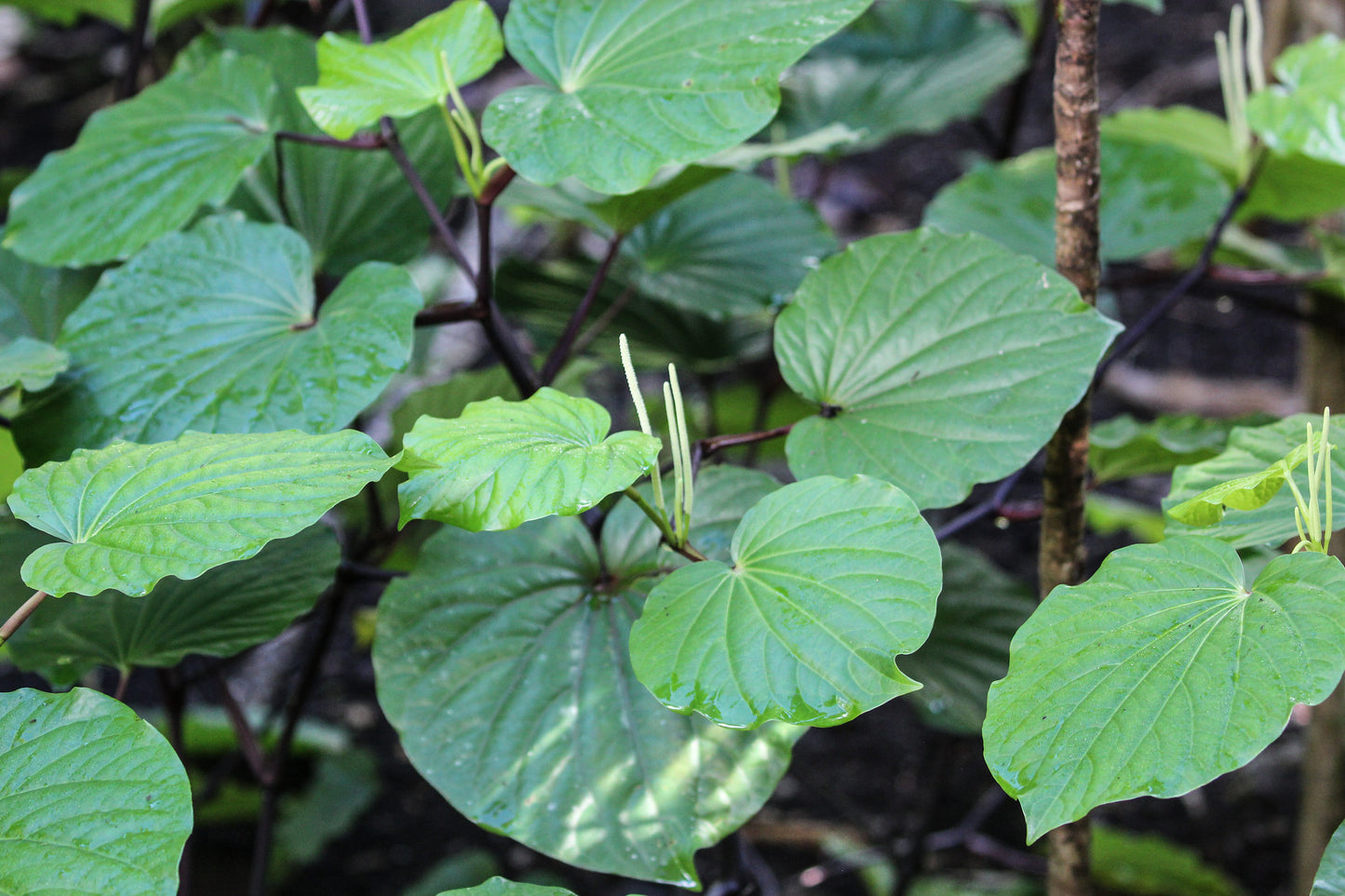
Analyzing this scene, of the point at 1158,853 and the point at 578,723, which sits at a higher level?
the point at 578,723

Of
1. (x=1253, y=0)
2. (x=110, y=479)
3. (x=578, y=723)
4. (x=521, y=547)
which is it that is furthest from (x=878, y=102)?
(x=110, y=479)

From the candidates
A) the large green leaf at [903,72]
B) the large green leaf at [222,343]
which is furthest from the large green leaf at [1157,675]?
the large green leaf at [903,72]

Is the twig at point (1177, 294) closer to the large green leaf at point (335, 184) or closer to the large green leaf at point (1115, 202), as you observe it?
the large green leaf at point (1115, 202)

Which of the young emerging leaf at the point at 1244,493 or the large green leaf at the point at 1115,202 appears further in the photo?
the large green leaf at the point at 1115,202

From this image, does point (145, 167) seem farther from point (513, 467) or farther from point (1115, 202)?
point (1115, 202)

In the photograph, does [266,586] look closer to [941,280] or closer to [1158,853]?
[941,280]

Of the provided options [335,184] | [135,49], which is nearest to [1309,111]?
[335,184]

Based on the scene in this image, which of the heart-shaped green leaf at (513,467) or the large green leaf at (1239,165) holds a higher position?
the heart-shaped green leaf at (513,467)
